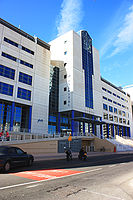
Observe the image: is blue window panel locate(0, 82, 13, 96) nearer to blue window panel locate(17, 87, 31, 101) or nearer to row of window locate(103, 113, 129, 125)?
blue window panel locate(17, 87, 31, 101)

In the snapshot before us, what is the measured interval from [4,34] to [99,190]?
1377 inches

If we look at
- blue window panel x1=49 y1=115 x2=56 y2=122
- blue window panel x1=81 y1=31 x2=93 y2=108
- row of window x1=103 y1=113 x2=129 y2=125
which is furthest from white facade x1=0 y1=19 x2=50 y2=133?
row of window x1=103 y1=113 x2=129 y2=125

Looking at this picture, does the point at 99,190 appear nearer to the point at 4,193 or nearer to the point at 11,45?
the point at 4,193

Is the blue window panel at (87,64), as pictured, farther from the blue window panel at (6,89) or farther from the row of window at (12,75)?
the blue window panel at (6,89)

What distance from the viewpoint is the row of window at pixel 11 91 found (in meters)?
31.3

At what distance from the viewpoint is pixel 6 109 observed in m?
33.9

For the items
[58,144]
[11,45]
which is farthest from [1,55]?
[58,144]

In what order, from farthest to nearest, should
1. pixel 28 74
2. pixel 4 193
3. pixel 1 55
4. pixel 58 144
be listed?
1. pixel 28 74
2. pixel 1 55
3. pixel 58 144
4. pixel 4 193

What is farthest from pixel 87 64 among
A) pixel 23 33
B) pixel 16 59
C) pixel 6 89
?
pixel 6 89

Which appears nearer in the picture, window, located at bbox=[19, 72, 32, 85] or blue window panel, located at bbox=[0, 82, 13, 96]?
blue window panel, located at bbox=[0, 82, 13, 96]

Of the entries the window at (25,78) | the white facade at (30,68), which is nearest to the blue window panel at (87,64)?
the white facade at (30,68)

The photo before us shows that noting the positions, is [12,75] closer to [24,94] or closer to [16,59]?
[16,59]

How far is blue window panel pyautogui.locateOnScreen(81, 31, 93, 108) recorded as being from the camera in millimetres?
47741

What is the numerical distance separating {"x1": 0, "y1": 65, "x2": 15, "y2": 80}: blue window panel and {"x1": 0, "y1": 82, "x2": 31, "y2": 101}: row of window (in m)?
1.92
